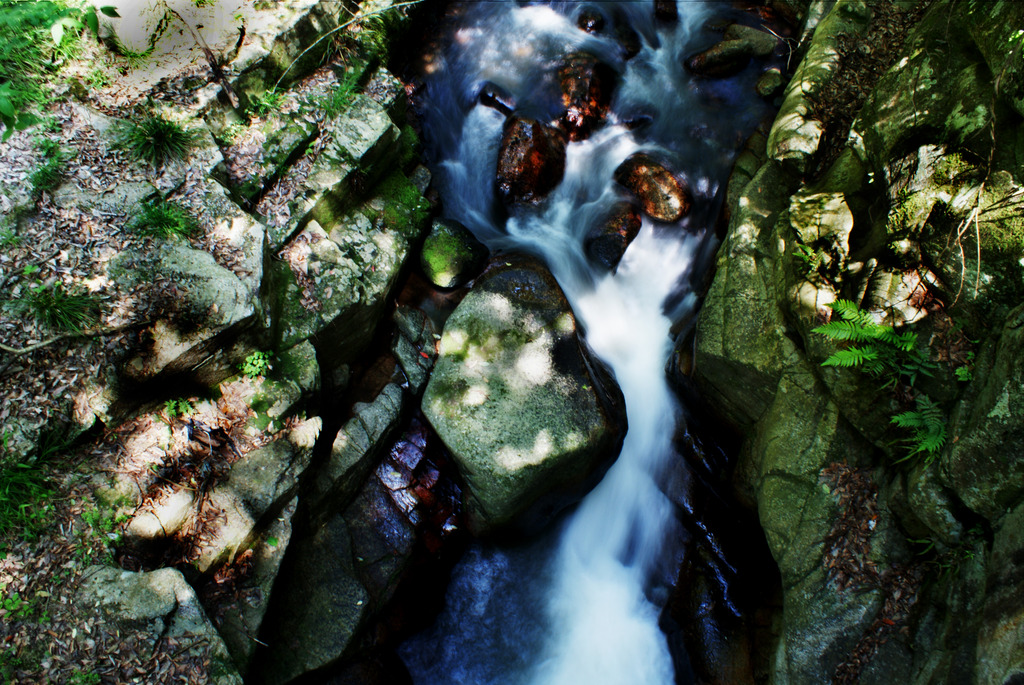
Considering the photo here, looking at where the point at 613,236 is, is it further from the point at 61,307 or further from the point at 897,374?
the point at 61,307

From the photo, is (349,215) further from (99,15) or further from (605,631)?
(605,631)

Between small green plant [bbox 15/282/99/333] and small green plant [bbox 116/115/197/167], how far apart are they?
1523 millimetres

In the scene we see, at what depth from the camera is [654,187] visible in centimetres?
702

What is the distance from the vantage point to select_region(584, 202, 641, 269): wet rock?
688 cm

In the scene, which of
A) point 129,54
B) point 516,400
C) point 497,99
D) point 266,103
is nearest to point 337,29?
point 266,103

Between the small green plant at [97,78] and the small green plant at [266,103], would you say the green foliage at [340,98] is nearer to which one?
the small green plant at [266,103]

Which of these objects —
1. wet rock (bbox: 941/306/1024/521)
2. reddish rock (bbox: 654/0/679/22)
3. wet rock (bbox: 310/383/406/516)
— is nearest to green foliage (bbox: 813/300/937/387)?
wet rock (bbox: 941/306/1024/521)

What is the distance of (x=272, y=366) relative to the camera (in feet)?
15.8

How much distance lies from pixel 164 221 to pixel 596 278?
492 centimetres

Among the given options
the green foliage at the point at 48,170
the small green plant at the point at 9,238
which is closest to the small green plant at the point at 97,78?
the green foliage at the point at 48,170

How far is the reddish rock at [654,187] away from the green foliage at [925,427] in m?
3.80

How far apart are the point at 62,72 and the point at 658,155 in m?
6.95

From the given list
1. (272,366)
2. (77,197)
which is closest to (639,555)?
(272,366)

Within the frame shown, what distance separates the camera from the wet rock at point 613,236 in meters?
6.88
